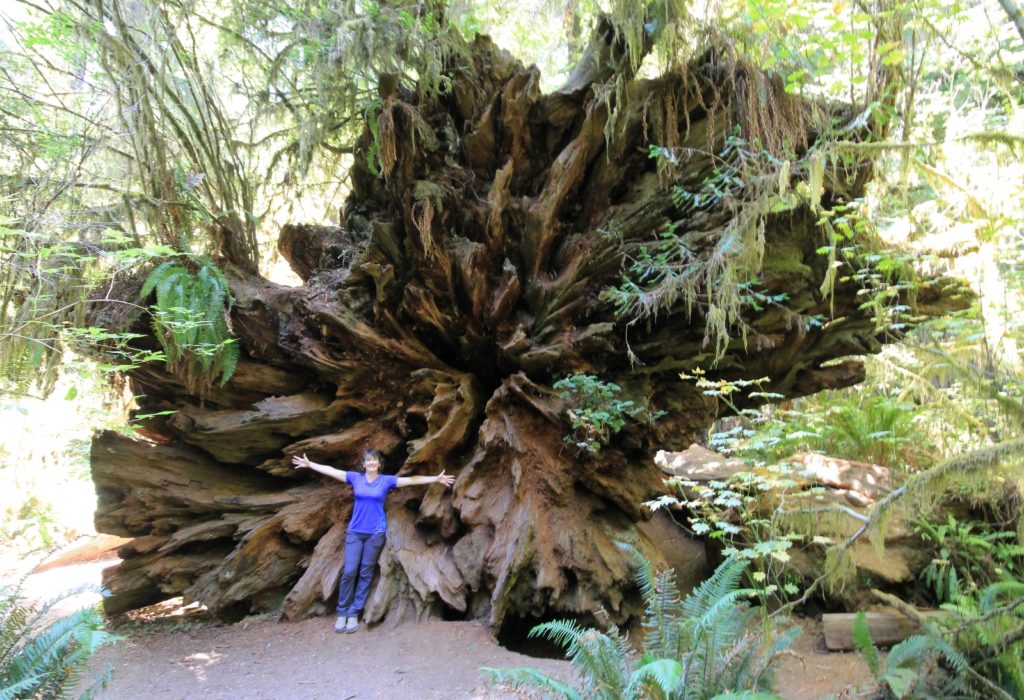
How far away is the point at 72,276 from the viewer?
534 cm

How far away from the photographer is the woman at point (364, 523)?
5.83m

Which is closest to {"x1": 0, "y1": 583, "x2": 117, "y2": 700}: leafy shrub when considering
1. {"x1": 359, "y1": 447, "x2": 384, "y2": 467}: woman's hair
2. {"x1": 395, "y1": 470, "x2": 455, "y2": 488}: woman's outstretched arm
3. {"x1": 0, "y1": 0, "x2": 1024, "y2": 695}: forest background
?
{"x1": 0, "y1": 0, "x2": 1024, "y2": 695}: forest background

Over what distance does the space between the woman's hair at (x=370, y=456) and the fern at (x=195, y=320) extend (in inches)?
63.9

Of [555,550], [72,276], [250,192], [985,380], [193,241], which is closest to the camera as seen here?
[985,380]

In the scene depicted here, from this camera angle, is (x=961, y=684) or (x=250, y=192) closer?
(x=961, y=684)

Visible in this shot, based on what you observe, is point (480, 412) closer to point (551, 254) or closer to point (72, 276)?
point (551, 254)

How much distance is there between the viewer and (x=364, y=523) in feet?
19.6

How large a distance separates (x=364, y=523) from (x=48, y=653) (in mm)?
2933

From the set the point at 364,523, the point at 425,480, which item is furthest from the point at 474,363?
the point at 364,523

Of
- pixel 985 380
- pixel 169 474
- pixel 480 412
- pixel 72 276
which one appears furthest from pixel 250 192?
pixel 985 380

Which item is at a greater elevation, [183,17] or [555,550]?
[183,17]

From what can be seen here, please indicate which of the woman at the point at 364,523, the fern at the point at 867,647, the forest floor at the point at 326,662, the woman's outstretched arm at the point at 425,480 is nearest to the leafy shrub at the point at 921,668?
the fern at the point at 867,647

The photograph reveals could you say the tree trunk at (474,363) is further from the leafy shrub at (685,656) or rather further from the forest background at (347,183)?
the leafy shrub at (685,656)

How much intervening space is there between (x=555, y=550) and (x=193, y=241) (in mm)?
5283
